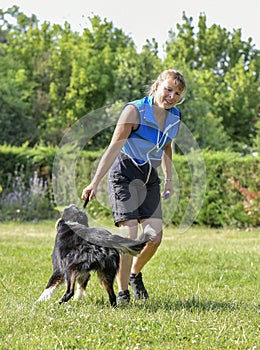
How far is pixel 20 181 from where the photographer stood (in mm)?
14047

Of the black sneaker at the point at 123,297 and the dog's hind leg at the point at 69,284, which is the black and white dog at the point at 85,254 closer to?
the dog's hind leg at the point at 69,284

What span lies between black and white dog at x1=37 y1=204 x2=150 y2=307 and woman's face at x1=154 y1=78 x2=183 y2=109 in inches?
44.1

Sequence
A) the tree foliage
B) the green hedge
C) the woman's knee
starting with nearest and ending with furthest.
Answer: the woman's knee, the green hedge, the tree foliage

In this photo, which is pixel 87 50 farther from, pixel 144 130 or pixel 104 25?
pixel 144 130

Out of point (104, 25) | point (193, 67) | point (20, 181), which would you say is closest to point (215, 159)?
point (20, 181)

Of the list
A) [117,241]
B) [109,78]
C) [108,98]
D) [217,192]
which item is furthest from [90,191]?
[109,78]

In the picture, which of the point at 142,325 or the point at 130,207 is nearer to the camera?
the point at 142,325

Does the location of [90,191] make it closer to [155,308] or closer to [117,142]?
[117,142]

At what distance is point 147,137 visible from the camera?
4.97 meters

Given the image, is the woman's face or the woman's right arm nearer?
the woman's right arm

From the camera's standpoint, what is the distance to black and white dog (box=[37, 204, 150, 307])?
4.62 metres

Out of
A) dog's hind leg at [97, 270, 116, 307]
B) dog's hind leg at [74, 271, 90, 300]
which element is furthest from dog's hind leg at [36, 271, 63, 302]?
dog's hind leg at [97, 270, 116, 307]

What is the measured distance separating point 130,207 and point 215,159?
8.30 meters

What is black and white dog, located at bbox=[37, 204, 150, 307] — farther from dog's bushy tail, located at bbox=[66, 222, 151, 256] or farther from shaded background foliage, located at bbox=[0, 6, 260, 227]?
shaded background foliage, located at bbox=[0, 6, 260, 227]
